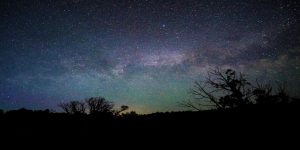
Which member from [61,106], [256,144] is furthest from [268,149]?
[61,106]

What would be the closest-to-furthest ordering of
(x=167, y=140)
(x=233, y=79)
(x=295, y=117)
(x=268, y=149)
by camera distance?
(x=268, y=149), (x=295, y=117), (x=167, y=140), (x=233, y=79)

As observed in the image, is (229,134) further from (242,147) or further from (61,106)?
(61,106)

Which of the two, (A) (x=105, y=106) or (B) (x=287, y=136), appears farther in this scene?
(A) (x=105, y=106)

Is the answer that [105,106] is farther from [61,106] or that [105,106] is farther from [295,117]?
→ [295,117]

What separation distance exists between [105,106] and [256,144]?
33.1 meters

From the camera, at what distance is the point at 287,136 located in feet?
8.59

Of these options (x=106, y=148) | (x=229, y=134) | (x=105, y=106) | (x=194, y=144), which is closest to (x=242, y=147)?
(x=229, y=134)

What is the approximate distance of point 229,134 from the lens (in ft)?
11.6

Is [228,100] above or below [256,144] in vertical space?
above

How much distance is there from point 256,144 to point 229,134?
82 cm

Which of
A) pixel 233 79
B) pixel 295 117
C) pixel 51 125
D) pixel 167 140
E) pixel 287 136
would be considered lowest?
pixel 51 125

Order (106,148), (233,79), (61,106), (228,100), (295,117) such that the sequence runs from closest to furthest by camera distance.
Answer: (295,117) < (106,148) < (233,79) < (228,100) < (61,106)

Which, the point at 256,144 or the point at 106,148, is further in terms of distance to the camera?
the point at 106,148

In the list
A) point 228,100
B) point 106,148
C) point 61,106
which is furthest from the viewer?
point 61,106
